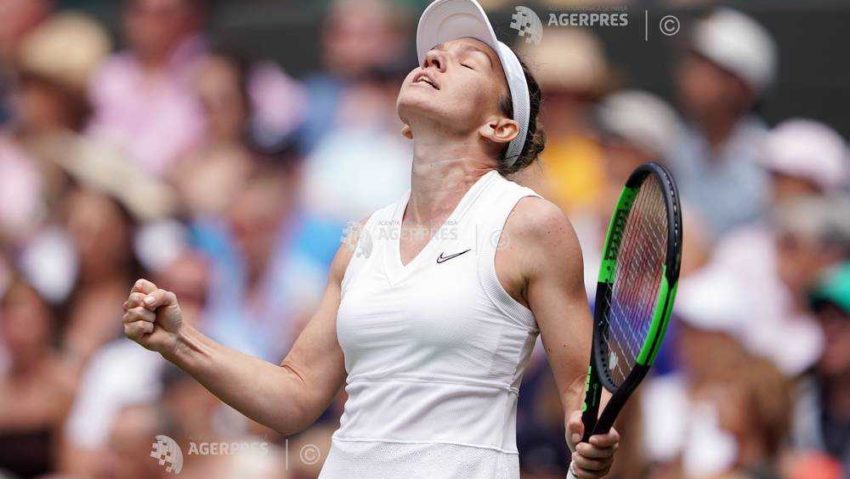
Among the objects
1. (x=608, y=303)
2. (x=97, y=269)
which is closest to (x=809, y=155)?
(x=608, y=303)

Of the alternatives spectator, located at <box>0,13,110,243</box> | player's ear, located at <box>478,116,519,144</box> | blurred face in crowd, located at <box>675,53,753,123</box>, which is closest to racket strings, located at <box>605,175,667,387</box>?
player's ear, located at <box>478,116,519,144</box>

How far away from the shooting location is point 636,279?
314 centimetres

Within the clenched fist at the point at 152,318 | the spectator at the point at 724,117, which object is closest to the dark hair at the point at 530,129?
the clenched fist at the point at 152,318

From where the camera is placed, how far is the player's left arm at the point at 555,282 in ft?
9.81

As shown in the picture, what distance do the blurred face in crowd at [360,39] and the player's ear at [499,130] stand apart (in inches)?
116

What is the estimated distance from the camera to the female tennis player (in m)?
2.93

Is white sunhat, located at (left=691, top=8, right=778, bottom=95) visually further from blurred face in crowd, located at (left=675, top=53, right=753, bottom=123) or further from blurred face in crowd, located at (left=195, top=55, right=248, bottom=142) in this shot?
blurred face in crowd, located at (left=195, top=55, right=248, bottom=142)

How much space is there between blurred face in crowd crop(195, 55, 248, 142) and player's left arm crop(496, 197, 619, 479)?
3.53 meters

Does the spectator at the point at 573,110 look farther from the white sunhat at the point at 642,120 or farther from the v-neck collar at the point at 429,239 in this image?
the v-neck collar at the point at 429,239

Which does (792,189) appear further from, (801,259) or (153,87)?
(153,87)

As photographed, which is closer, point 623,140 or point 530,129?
point 530,129

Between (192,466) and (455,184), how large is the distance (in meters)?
2.55

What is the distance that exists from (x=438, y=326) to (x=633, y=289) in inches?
19.6

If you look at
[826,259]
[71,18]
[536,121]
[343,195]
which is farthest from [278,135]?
[536,121]
